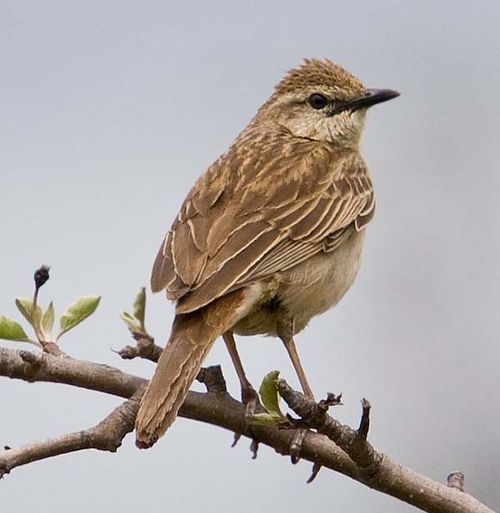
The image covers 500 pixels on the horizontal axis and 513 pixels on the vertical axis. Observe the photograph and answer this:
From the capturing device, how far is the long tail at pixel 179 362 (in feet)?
11.7

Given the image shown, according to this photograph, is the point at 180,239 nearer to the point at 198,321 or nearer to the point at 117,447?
the point at 198,321

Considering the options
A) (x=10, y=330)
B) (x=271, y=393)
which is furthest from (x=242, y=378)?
(x=10, y=330)

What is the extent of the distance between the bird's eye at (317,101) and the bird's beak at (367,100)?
75 millimetres

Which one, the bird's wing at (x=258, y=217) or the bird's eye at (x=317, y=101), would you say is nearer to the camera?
the bird's wing at (x=258, y=217)

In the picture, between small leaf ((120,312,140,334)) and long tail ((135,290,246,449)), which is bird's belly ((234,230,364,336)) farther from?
small leaf ((120,312,140,334))

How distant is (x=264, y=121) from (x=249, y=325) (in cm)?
208

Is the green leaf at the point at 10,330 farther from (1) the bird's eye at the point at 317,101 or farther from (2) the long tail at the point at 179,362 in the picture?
(1) the bird's eye at the point at 317,101

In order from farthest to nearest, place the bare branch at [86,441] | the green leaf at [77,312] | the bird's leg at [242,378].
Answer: the bird's leg at [242,378], the green leaf at [77,312], the bare branch at [86,441]

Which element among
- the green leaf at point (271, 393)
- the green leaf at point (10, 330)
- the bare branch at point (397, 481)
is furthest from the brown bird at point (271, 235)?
the bare branch at point (397, 481)

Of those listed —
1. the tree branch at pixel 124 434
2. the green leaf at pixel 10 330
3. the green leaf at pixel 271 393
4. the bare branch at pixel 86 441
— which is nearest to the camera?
the bare branch at pixel 86 441

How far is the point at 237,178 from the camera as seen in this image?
17.6ft

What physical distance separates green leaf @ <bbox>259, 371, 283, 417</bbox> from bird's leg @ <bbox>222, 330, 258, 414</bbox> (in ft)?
1.34

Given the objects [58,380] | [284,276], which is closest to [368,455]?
[58,380]

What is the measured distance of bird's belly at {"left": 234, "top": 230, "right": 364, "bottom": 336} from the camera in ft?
15.9
